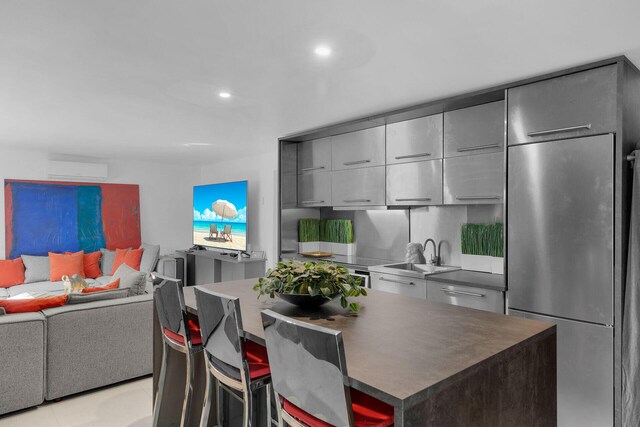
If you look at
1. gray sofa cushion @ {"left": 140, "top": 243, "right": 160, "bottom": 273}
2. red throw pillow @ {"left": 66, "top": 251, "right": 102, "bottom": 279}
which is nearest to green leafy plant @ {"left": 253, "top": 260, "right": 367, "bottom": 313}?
gray sofa cushion @ {"left": 140, "top": 243, "right": 160, "bottom": 273}

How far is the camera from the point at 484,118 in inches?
128

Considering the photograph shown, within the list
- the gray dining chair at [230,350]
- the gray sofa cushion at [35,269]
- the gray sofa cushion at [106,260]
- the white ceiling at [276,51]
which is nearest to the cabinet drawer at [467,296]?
the white ceiling at [276,51]

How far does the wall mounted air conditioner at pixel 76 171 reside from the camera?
250 inches

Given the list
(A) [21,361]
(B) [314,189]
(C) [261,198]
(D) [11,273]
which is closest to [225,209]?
(C) [261,198]

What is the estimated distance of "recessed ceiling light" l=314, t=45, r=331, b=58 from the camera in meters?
2.31

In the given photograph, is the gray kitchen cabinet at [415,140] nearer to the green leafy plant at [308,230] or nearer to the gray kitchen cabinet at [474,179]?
the gray kitchen cabinet at [474,179]

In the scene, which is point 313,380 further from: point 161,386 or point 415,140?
point 415,140

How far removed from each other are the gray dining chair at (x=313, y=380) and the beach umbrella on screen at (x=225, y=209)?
5101 millimetres

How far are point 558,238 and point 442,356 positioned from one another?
5.76 feet

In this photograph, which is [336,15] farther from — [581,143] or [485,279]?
[485,279]

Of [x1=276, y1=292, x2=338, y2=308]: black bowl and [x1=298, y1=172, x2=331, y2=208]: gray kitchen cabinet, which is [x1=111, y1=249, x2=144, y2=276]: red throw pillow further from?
[x1=276, y1=292, x2=338, y2=308]: black bowl

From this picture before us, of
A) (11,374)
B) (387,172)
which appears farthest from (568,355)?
(11,374)

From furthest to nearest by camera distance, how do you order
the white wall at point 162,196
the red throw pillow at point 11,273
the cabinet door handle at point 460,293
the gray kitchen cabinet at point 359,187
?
the white wall at point 162,196, the red throw pillow at point 11,273, the gray kitchen cabinet at point 359,187, the cabinet door handle at point 460,293

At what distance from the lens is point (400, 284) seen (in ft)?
11.8
